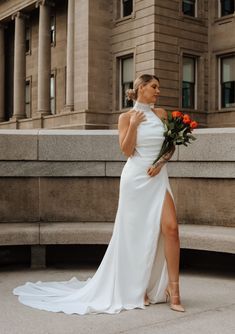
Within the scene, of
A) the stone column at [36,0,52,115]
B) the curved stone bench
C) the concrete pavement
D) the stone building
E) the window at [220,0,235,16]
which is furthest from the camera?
the stone column at [36,0,52,115]

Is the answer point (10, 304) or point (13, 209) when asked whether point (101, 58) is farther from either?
point (10, 304)

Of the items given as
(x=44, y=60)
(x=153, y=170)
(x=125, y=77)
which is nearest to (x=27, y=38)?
(x=44, y=60)

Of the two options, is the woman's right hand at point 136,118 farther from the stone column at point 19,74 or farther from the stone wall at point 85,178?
the stone column at point 19,74

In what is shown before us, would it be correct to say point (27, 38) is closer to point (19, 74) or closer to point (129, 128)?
point (19, 74)

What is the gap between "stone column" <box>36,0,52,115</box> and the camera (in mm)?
33062

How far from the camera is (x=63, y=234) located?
21.7ft

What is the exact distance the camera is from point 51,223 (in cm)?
717

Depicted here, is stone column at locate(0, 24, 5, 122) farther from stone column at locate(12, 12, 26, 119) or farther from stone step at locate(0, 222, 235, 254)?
stone step at locate(0, 222, 235, 254)

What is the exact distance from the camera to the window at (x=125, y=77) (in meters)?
28.3

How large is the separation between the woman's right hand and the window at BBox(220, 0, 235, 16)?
2487 centimetres

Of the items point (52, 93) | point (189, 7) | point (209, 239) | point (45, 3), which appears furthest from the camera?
point (52, 93)

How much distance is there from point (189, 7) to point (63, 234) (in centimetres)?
2417

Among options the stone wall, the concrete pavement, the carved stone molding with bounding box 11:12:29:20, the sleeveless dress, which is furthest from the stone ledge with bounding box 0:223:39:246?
the carved stone molding with bounding box 11:12:29:20

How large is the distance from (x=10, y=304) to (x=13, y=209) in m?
2.42
